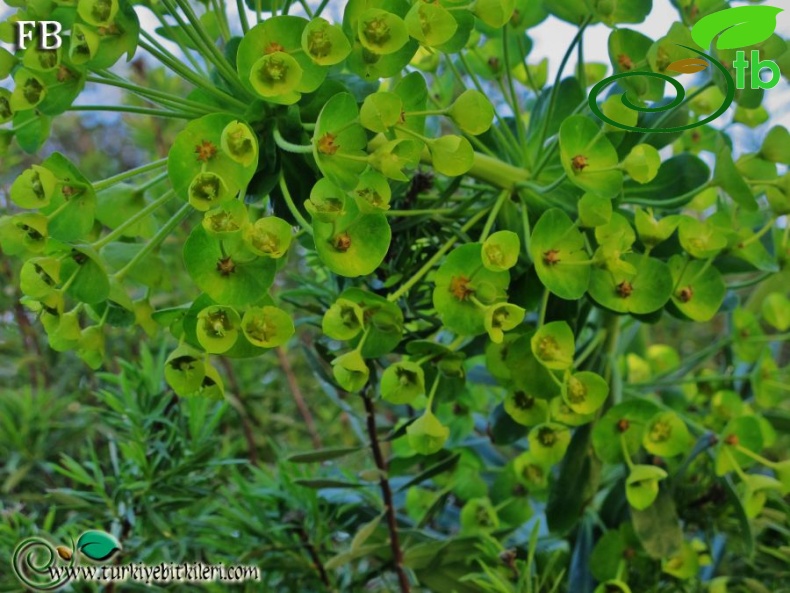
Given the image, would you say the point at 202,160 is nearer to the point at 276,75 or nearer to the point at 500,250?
the point at 276,75

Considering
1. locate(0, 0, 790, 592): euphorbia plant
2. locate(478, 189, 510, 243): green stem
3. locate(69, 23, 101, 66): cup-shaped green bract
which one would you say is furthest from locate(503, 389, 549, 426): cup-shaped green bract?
locate(69, 23, 101, 66): cup-shaped green bract

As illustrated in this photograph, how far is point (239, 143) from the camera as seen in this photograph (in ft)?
1.40

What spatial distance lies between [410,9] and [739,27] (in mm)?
241

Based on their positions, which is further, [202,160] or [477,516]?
[477,516]

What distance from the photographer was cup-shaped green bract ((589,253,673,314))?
0.52 meters

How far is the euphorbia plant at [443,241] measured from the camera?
442 millimetres

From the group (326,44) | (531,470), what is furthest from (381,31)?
(531,470)

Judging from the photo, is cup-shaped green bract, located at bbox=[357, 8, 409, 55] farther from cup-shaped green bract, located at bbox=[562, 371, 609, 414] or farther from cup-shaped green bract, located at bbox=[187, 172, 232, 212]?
cup-shaped green bract, located at bbox=[562, 371, 609, 414]

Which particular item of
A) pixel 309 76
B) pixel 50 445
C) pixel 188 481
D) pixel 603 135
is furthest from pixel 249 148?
pixel 50 445

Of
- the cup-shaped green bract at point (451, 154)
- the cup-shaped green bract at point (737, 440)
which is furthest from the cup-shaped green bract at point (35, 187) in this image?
the cup-shaped green bract at point (737, 440)

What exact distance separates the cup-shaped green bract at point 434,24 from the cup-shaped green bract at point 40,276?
24 cm

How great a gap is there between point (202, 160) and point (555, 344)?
0.75 feet

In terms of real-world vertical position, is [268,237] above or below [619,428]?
above

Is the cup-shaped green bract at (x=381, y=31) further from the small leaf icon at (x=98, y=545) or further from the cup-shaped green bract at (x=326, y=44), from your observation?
the small leaf icon at (x=98, y=545)
